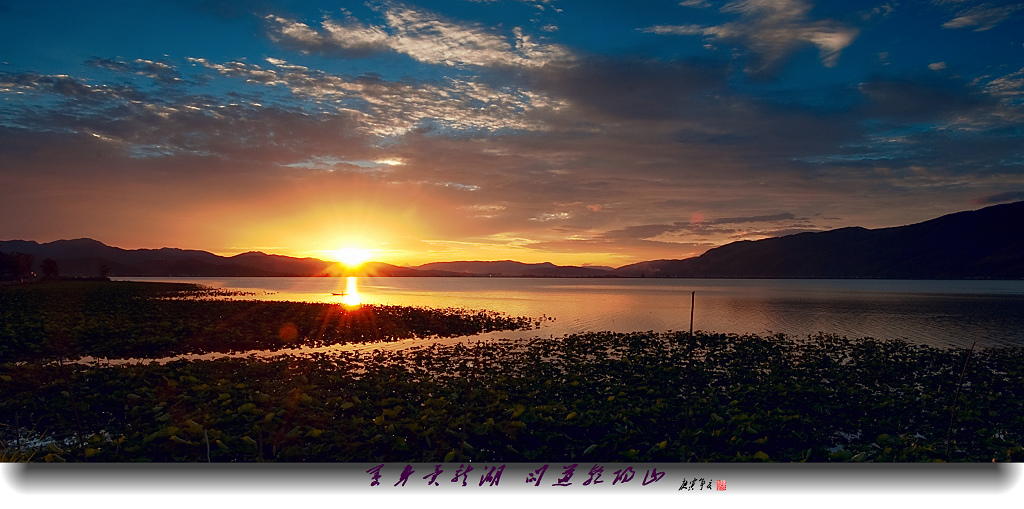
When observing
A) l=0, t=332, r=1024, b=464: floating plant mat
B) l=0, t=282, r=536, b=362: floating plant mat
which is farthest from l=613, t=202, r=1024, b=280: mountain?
l=0, t=282, r=536, b=362: floating plant mat

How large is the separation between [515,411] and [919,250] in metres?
44.1

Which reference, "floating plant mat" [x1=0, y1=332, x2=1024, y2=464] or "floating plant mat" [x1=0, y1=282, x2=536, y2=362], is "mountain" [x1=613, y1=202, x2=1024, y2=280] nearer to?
"floating plant mat" [x1=0, y1=332, x2=1024, y2=464]

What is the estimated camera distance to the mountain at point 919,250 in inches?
555

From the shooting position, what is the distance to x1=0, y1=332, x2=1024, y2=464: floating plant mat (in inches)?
329

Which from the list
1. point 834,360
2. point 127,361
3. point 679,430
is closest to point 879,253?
point 834,360

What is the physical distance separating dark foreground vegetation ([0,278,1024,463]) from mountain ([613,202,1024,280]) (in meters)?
4.43

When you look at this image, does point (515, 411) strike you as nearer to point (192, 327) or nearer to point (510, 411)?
point (510, 411)

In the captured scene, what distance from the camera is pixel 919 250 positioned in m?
39.7

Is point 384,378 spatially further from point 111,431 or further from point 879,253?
point 879,253

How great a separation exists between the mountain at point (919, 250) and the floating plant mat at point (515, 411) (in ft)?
14.2

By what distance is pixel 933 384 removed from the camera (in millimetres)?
14719

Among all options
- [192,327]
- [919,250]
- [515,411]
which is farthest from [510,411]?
[919,250]

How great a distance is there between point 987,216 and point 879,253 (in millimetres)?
88021

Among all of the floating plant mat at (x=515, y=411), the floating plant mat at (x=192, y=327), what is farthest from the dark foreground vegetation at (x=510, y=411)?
the floating plant mat at (x=192, y=327)
